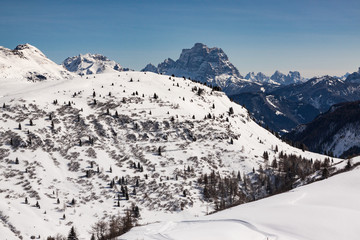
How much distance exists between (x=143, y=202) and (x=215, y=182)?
101 ft

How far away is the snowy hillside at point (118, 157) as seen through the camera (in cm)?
9244

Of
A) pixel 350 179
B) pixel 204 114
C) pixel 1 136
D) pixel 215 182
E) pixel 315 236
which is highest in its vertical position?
pixel 204 114

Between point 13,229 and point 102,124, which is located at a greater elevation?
point 102,124

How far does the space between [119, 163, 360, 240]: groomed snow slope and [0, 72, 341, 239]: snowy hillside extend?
57.6m

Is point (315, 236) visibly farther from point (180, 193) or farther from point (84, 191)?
point (84, 191)

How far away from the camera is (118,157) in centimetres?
12062

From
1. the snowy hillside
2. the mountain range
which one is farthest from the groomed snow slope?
the snowy hillside

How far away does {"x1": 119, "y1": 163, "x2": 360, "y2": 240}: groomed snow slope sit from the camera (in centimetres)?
2859

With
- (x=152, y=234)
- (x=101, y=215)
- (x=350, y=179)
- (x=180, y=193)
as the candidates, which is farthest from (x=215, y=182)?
(x=152, y=234)

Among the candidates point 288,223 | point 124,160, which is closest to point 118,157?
point 124,160

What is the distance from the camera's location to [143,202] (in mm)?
99062

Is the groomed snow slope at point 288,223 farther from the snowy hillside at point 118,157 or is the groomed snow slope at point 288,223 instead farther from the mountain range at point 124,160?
the snowy hillside at point 118,157

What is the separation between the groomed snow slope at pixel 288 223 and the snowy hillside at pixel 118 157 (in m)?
57.6

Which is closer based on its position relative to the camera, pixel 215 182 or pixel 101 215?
pixel 101 215
